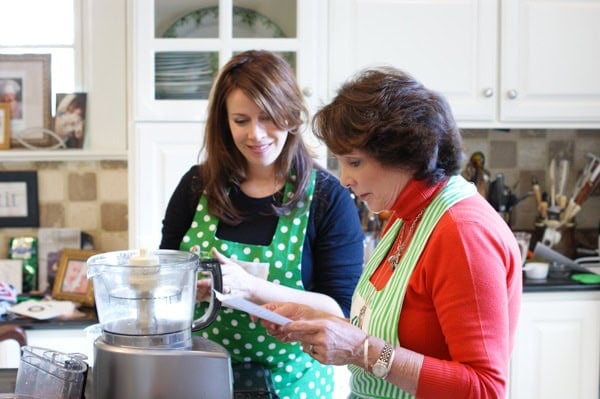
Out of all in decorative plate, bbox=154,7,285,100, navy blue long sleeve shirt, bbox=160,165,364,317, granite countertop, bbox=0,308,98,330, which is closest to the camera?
navy blue long sleeve shirt, bbox=160,165,364,317

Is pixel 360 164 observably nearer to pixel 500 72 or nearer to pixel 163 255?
pixel 163 255

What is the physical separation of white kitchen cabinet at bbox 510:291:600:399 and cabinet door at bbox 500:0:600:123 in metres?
0.63

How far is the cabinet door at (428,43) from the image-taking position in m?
2.61

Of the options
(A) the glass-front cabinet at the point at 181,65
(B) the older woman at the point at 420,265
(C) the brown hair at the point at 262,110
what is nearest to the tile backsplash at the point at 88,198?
(A) the glass-front cabinet at the point at 181,65

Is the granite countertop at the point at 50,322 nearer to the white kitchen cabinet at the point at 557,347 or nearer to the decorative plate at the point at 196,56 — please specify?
the decorative plate at the point at 196,56

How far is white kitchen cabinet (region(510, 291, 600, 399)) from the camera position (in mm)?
2641

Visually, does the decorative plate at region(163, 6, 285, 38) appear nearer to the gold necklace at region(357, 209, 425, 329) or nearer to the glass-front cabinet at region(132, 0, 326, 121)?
the glass-front cabinet at region(132, 0, 326, 121)

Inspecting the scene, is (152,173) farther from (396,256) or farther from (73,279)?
(396,256)

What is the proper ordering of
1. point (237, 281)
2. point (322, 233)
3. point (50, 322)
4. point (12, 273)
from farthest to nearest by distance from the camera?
point (12, 273) → point (50, 322) → point (322, 233) → point (237, 281)

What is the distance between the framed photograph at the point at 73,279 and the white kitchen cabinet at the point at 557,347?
1.44 metres

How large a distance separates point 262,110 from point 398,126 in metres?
0.52

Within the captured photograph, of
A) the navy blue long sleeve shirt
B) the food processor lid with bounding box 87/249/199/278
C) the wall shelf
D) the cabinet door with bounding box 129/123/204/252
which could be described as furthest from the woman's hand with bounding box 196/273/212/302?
the wall shelf

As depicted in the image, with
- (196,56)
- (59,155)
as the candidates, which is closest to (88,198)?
(59,155)

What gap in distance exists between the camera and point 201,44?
8.25 feet
